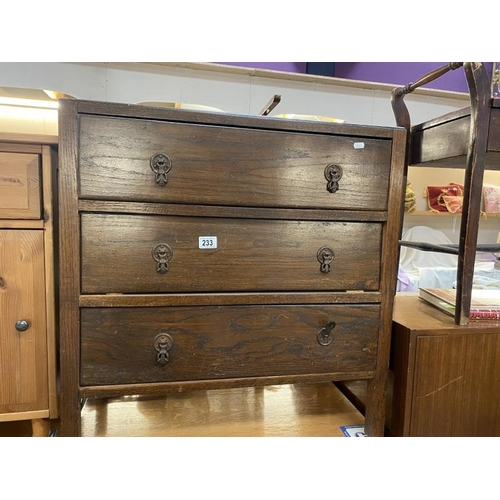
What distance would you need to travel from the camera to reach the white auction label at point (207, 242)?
687mm

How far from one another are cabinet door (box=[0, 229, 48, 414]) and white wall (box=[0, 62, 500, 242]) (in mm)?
1300

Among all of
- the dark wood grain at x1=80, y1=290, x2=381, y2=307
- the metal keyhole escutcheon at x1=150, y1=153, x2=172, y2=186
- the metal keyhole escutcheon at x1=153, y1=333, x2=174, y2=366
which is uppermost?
the metal keyhole escutcheon at x1=150, y1=153, x2=172, y2=186

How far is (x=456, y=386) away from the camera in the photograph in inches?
30.9

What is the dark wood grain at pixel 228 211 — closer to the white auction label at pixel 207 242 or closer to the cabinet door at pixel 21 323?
the white auction label at pixel 207 242

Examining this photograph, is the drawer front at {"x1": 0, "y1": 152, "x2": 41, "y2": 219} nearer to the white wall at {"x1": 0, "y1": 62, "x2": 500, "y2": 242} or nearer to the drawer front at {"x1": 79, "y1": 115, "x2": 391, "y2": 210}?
the drawer front at {"x1": 79, "y1": 115, "x2": 391, "y2": 210}

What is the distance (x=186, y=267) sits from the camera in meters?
0.69

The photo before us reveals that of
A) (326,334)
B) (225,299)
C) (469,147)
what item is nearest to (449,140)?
(469,147)

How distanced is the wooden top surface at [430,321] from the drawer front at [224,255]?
156mm

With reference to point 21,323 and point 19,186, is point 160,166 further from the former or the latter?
point 21,323

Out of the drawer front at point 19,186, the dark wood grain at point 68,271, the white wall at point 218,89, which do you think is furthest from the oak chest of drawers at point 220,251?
the white wall at point 218,89

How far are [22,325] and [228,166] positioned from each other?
21.6 inches

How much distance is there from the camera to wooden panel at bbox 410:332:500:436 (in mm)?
771

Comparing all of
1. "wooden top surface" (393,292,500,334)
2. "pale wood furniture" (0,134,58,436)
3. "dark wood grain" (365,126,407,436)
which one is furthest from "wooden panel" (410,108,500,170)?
"pale wood furniture" (0,134,58,436)
